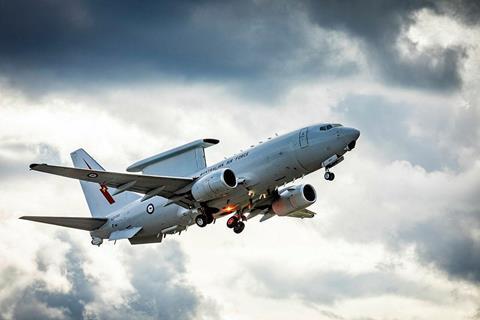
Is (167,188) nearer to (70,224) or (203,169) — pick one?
(203,169)

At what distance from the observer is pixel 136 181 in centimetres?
5362

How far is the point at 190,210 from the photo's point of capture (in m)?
56.7

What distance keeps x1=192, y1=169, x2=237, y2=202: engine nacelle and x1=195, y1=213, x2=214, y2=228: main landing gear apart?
2.27 metres

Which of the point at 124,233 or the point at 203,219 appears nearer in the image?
the point at 203,219

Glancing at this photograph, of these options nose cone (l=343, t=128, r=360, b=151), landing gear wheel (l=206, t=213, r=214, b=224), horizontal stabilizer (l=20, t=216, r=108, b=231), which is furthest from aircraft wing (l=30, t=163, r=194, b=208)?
nose cone (l=343, t=128, r=360, b=151)

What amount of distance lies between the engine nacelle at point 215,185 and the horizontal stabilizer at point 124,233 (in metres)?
8.78

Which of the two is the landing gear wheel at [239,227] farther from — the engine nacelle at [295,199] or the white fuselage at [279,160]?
the engine nacelle at [295,199]

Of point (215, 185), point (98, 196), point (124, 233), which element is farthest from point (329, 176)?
point (98, 196)

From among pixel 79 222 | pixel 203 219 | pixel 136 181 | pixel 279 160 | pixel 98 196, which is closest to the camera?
pixel 279 160

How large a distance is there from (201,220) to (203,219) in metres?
0.21

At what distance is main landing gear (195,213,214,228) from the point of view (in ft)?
183

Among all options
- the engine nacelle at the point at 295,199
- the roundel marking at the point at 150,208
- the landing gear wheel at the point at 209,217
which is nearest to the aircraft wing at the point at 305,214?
the engine nacelle at the point at 295,199

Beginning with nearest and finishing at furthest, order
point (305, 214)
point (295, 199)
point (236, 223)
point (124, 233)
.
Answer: point (236, 223)
point (295, 199)
point (124, 233)
point (305, 214)

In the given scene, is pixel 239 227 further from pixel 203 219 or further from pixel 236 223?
pixel 203 219
